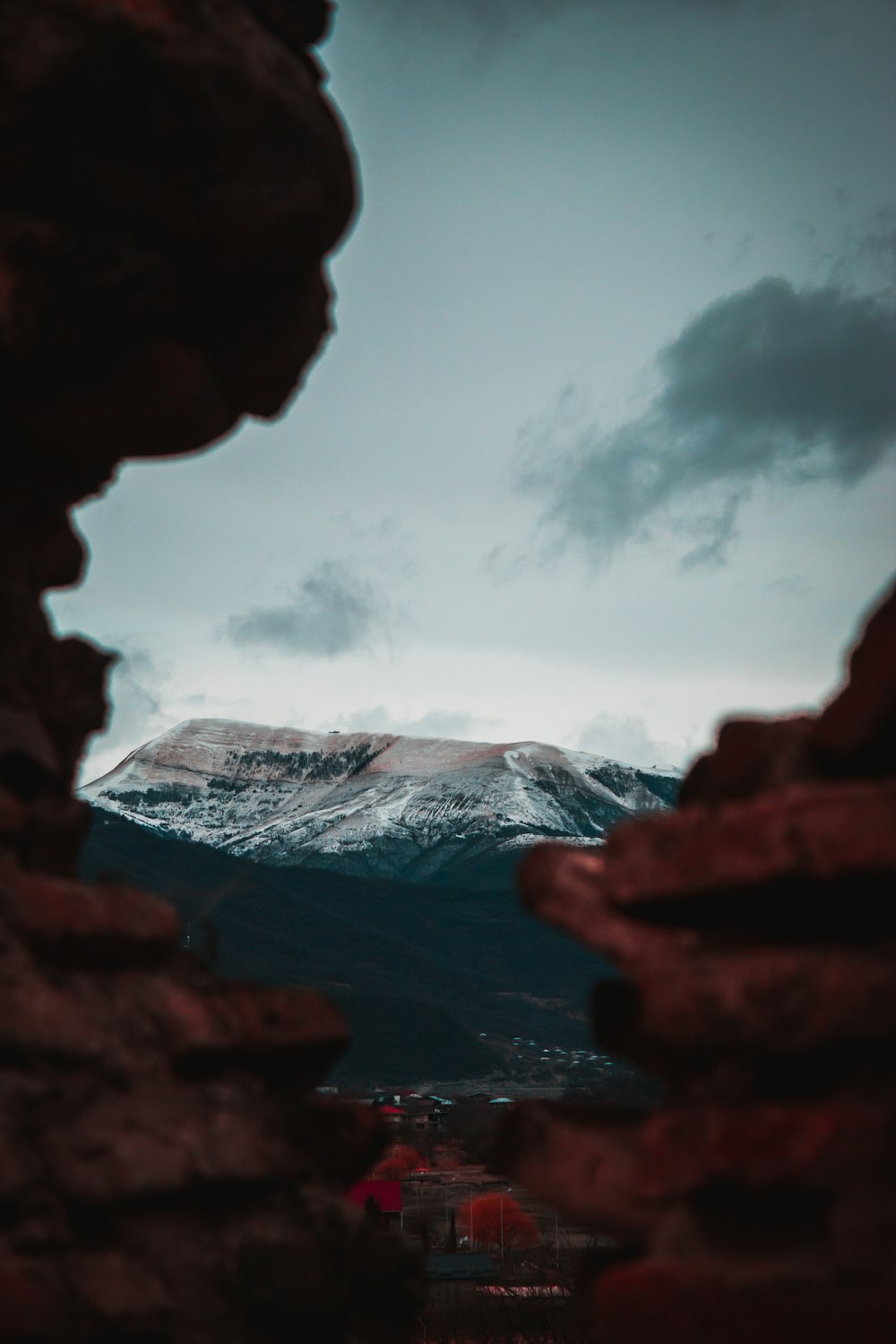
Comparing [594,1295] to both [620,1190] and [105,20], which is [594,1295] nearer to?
[620,1190]

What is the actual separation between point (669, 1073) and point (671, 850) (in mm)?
714

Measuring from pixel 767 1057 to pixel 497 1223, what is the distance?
5052cm

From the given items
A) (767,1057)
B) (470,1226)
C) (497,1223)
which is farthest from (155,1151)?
(470,1226)

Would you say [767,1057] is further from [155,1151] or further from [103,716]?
[103,716]

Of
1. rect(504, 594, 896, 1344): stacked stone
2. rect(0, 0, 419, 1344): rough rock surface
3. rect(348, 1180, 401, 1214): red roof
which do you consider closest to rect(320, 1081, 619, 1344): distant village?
rect(348, 1180, 401, 1214): red roof

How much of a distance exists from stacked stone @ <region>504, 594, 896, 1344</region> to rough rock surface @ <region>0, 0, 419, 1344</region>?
1405 millimetres

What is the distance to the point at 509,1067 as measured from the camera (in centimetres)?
13662

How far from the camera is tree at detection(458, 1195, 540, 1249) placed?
49562 millimetres

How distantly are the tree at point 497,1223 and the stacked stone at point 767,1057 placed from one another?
1811 inches

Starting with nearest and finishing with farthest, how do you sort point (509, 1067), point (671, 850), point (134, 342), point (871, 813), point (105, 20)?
1. point (871, 813)
2. point (671, 850)
3. point (105, 20)
4. point (134, 342)
5. point (509, 1067)

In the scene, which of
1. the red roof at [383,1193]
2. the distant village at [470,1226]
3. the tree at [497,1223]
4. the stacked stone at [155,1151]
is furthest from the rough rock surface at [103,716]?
the tree at [497,1223]

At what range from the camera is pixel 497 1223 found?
51.5 m

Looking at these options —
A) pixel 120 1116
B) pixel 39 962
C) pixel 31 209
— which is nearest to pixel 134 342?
pixel 31 209

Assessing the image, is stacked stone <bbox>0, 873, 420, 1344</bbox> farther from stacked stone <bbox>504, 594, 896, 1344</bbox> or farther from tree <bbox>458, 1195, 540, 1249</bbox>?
tree <bbox>458, 1195, 540, 1249</bbox>
